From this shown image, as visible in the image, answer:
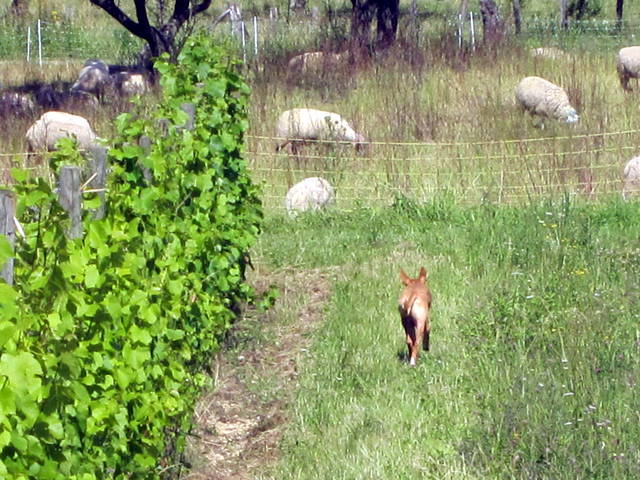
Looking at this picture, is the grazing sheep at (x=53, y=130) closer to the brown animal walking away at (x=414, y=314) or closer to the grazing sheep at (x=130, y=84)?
the grazing sheep at (x=130, y=84)

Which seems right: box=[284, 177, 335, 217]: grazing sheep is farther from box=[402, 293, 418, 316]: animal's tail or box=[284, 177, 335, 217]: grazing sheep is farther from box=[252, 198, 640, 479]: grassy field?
box=[402, 293, 418, 316]: animal's tail

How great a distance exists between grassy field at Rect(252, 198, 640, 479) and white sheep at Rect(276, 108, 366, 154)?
10.8 ft

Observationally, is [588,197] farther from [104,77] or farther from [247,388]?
[104,77]

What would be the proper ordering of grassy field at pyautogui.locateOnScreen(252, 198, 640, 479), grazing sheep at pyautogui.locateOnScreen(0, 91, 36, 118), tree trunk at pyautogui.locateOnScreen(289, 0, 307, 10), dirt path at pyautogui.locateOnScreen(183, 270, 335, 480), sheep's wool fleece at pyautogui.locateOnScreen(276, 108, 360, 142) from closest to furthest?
grassy field at pyautogui.locateOnScreen(252, 198, 640, 479), dirt path at pyautogui.locateOnScreen(183, 270, 335, 480), sheep's wool fleece at pyautogui.locateOnScreen(276, 108, 360, 142), grazing sheep at pyautogui.locateOnScreen(0, 91, 36, 118), tree trunk at pyautogui.locateOnScreen(289, 0, 307, 10)

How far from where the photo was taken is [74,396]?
3.38m

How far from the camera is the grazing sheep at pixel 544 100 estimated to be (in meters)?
16.1

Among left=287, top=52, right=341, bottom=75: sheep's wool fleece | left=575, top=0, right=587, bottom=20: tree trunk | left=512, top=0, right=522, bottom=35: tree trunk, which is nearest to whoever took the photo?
left=287, top=52, right=341, bottom=75: sheep's wool fleece

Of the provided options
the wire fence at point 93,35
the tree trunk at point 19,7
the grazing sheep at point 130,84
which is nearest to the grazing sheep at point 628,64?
the wire fence at point 93,35

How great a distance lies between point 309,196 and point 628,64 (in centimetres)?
797

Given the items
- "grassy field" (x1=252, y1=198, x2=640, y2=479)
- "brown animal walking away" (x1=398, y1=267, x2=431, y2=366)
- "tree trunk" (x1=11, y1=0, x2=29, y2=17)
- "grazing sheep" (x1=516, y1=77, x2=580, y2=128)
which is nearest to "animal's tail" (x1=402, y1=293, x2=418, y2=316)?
"brown animal walking away" (x1=398, y1=267, x2=431, y2=366)

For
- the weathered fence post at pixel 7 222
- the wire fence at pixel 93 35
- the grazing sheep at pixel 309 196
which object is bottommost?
the grazing sheep at pixel 309 196

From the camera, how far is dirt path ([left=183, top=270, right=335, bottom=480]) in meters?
6.43

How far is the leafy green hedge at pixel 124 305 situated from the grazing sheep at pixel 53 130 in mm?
6387

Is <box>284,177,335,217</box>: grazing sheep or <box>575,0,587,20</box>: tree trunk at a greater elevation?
<box>575,0,587,20</box>: tree trunk
